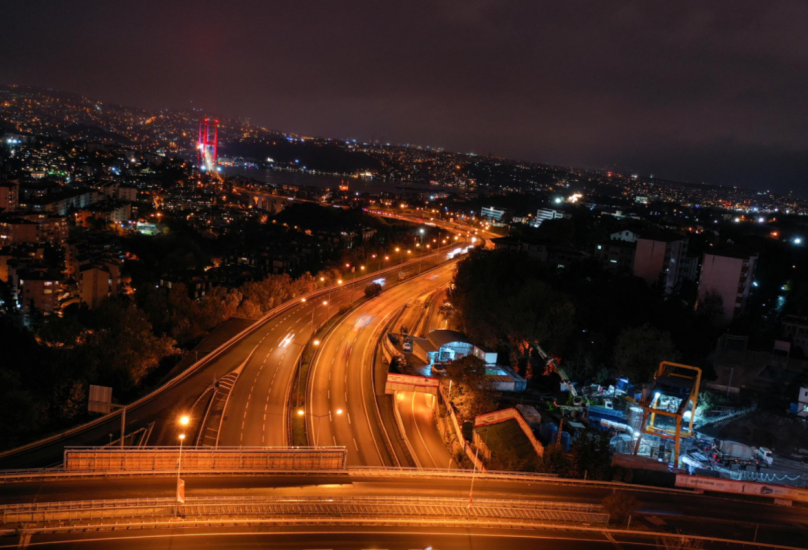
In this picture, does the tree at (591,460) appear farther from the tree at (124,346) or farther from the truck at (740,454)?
the tree at (124,346)

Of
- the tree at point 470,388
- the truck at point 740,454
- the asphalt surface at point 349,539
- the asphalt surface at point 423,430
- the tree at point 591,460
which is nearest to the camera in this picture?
the asphalt surface at point 349,539

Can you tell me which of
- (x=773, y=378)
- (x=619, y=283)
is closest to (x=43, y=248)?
(x=619, y=283)

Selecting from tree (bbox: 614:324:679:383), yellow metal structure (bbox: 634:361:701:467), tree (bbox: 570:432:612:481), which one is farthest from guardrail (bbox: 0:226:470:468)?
tree (bbox: 614:324:679:383)

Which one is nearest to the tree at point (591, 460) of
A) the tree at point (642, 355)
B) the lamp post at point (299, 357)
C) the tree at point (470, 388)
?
the tree at point (470, 388)

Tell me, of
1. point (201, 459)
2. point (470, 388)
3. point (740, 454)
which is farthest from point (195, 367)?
point (740, 454)

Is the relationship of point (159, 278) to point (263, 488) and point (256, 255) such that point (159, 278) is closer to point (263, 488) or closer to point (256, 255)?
point (256, 255)

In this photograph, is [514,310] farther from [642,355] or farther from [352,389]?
[352,389]

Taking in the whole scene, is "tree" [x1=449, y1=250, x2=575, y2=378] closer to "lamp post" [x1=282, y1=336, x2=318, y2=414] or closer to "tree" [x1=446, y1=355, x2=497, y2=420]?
"tree" [x1=446, y1=355, x2=497, y2=420]
